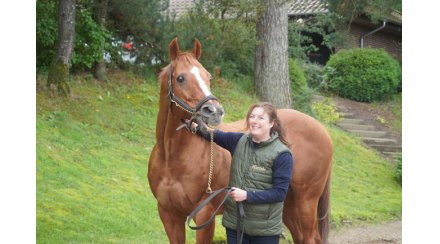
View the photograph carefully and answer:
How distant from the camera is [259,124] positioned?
3598 millimetres

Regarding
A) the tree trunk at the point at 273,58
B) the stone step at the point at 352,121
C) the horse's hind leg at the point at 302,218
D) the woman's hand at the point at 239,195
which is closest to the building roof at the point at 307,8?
the stone step at the point at 352,121

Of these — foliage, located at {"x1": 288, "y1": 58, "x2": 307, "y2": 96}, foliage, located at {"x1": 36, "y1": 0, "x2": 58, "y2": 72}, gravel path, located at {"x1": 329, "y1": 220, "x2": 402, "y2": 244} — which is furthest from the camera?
foliage, located at {"x1": 288, "y1": 58, "x2": 307, "y2": 96}

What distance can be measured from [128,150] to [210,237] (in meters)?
5.12

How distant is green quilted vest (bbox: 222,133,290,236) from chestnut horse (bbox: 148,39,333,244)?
308 millimetres

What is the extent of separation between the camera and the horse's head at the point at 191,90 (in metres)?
3.70

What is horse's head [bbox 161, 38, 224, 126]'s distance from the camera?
3703 millimetres

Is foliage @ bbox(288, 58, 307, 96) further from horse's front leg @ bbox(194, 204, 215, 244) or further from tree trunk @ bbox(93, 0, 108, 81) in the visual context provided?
horse's front leg @ bbox(194, 204, 215, 244)

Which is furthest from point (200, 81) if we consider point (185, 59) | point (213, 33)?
point (213, 33)

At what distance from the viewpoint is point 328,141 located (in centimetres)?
495

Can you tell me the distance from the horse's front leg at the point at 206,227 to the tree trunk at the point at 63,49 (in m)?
6.41

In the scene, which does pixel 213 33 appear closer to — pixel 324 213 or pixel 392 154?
pixel 392 154

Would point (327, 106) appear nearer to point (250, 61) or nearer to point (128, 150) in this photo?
point (250, 61)

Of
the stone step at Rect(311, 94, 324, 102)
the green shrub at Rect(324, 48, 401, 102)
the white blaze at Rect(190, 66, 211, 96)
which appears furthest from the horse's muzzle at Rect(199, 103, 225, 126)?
the green shrub at Rect(324, 48, 401, 102)
